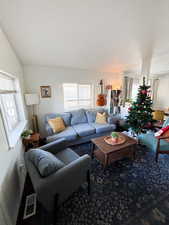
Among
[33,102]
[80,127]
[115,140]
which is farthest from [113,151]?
[33,102]

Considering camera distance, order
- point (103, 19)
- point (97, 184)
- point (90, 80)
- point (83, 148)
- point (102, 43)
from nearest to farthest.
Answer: point (103, 19) < point (97, 184) < point (102, 43) < point (83, 148) < point (90, 80)

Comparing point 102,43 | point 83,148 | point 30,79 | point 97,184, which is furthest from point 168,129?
point 30,79

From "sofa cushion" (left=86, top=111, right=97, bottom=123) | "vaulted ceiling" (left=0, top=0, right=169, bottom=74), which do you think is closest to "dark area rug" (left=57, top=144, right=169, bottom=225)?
"sofa cushion" (left=86, top=111, right=97, bottom=123)

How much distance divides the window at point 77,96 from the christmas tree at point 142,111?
175 cm

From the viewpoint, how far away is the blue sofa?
256cm

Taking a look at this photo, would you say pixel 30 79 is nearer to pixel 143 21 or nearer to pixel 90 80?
pixel 90 80

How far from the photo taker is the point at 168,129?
2.05 meters

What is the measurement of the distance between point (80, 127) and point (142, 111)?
1.82 metres

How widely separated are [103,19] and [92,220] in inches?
99.8

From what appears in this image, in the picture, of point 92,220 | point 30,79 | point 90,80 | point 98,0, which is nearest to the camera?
point 98,0

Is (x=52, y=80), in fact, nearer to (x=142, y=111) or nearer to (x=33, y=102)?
(x=33, y=102)

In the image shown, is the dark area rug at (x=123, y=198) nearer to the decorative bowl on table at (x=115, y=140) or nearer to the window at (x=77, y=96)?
the decorative bowl on table at (x=115, y=140)

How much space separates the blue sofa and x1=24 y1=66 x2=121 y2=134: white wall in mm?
346

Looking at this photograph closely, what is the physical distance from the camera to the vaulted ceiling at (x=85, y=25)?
1.04m
